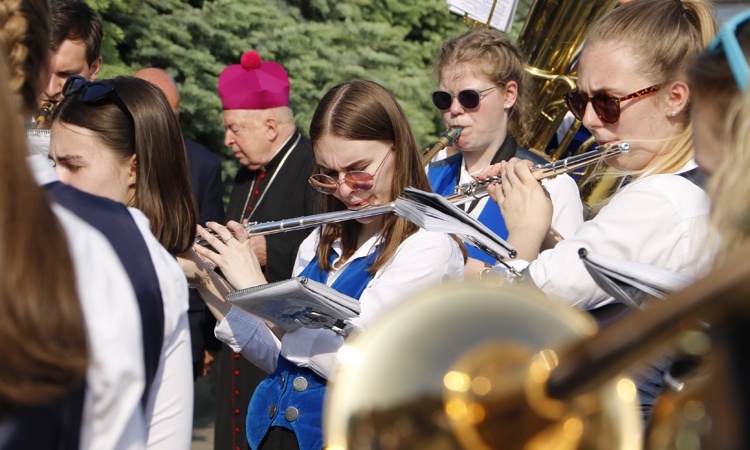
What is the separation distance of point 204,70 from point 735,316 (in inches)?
210

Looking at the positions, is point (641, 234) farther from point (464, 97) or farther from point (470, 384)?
point (464, 97)

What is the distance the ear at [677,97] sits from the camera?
250 centimetres

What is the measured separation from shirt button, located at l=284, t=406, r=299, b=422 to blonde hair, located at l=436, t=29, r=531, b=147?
1718 millimetres

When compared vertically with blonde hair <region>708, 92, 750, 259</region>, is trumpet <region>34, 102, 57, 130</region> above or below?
below

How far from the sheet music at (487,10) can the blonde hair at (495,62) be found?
2.97ft

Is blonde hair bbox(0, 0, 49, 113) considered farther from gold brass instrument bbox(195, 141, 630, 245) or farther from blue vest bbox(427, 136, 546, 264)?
blue vest bbox(427, 136, 546, 264)

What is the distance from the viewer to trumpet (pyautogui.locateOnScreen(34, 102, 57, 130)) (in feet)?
10.6

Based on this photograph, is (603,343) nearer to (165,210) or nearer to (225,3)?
(165,210)

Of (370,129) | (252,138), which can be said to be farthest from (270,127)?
(370,129)

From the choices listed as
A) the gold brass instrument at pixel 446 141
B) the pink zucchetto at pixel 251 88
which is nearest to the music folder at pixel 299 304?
the gold brass instrument at pixel 446 141

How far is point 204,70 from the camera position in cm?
605

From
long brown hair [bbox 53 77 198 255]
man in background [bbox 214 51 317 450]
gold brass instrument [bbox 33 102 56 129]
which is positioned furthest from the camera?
man in background [bbox 214 51 317 450]

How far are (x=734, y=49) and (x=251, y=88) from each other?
374 centimetres

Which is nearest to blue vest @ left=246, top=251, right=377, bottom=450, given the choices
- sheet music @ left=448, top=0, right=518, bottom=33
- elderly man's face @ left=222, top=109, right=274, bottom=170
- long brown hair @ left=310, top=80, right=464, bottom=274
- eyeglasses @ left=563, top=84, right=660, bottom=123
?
→ long brown hair @ left=310, top=80, right=464, bottom=274
